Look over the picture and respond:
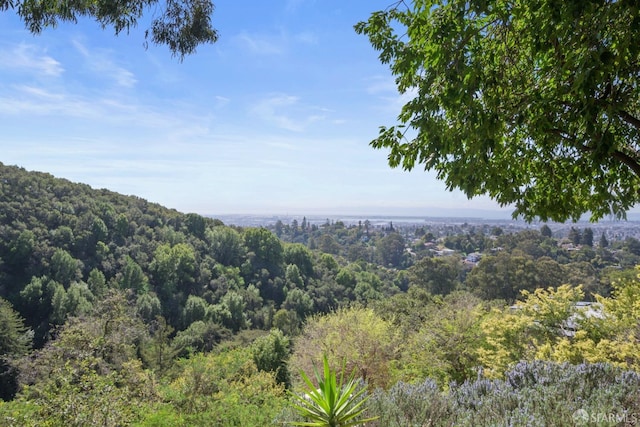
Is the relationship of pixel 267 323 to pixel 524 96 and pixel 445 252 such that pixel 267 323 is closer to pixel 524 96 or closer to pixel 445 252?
pixel 524 96

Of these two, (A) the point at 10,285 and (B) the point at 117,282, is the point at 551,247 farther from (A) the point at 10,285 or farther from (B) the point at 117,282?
(A) the point at 10,285

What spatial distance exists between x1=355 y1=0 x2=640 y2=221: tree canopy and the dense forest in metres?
2.02

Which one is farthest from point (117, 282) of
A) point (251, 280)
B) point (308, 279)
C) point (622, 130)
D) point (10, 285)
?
point (622, 130)

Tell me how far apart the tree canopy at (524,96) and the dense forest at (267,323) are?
2018mm

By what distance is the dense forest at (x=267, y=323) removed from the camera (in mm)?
4070

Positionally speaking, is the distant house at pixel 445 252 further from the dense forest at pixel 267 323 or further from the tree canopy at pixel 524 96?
the tree canopy at pixel 524 96

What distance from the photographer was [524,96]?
3287mm

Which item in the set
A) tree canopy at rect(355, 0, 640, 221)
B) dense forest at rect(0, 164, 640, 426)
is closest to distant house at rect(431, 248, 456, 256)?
dense forest at rect(0, 164, 640, 426)

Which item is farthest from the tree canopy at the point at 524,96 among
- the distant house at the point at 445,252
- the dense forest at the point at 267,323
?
the distant house at the point at 445,252

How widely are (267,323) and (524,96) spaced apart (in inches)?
1689

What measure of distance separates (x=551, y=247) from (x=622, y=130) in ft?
237

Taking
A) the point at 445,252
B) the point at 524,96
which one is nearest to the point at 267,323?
the point at 524,96

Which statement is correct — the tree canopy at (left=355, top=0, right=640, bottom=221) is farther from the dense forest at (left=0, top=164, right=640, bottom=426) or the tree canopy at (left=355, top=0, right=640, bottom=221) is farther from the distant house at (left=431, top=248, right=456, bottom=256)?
the distant house at (left=431, top=248, right=456, bottom=256)

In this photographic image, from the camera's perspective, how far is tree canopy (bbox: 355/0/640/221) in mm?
2379
